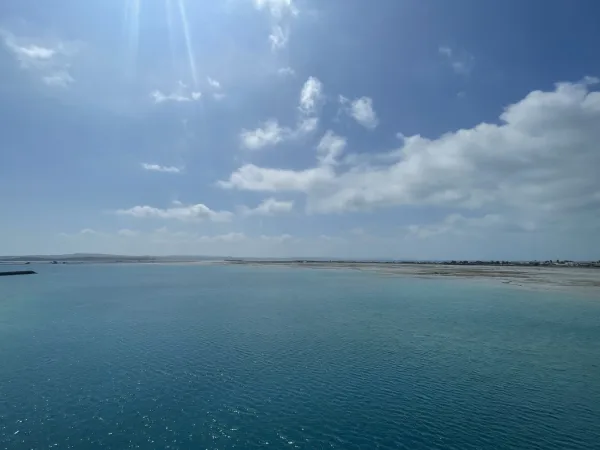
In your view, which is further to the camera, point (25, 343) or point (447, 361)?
point (25, 343)

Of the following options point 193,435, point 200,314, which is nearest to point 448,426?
point 193,435

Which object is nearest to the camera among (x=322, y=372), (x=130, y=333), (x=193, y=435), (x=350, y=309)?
(x=193, y=435)

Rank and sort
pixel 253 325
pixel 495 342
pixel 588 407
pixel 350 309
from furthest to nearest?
pixel 350 309 < pixel 253 325 < pixel 495 342 < pixel 588 407

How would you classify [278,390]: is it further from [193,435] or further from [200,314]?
[200,314]

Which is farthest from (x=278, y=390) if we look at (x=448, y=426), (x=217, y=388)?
(x=448, y=426)

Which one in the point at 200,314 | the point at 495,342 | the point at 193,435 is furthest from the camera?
the point at 200,314

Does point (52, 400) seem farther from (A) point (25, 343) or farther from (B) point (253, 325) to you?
(B) point (253, 325)
